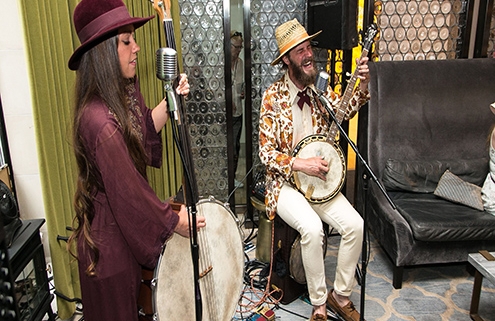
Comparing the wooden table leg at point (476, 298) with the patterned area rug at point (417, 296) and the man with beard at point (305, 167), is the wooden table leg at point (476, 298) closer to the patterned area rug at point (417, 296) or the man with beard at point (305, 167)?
the patterned area rug at point (417, 296)

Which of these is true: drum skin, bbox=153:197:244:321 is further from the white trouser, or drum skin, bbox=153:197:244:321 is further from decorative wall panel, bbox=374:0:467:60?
decorative wall panel, bbox=374:0:467:60

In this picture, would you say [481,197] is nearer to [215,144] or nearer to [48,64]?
[215,144]

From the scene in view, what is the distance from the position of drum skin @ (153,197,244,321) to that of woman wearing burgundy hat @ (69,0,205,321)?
9cm

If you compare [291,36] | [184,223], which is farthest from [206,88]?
[184,223]

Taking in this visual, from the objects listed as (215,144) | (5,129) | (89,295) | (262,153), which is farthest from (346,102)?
(5,129)

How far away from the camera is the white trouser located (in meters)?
2.38

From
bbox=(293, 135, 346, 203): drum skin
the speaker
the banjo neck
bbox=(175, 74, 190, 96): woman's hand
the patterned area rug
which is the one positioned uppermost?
the speaker

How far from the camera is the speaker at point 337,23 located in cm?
270

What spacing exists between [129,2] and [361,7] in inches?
67.9

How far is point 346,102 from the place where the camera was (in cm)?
247

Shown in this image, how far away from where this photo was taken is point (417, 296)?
267cm

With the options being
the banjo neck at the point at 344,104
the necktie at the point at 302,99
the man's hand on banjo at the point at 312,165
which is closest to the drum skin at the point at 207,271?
the man's hand on banjo at the point at 312,165

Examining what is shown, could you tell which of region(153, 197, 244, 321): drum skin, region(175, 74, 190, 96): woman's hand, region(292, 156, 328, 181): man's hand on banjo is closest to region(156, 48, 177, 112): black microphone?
region(175, 74, 190, 96): woman's hand

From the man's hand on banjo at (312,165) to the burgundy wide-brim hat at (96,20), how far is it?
1.20m
